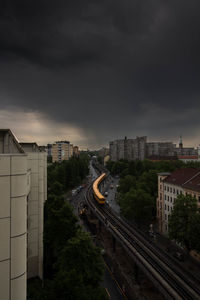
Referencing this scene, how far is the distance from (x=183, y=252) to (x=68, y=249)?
25.5 meters

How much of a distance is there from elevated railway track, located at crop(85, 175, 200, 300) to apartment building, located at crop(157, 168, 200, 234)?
322 inches

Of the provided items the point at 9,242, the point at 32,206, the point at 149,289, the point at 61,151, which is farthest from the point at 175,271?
the point at 61,151

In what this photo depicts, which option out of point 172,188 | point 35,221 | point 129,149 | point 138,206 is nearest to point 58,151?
point 129,149

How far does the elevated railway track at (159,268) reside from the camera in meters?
20.9

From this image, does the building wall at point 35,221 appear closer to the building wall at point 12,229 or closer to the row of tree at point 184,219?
the building wall at point 12,229

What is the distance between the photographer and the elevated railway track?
20.9 m

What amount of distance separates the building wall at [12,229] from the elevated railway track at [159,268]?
63.8 ft

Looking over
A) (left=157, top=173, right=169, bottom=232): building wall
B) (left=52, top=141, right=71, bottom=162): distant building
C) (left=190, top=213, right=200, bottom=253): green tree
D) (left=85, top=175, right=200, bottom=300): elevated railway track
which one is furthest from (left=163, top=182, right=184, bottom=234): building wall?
(left=52, top=141, right=71, bottom=162): distant building

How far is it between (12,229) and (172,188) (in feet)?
122

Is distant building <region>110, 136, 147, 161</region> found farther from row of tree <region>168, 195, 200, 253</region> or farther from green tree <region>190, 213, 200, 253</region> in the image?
green tree <region>190, 213, 200, 253</region>

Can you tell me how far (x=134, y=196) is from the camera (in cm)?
4228

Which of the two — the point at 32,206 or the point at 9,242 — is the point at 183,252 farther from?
the point at 9,242

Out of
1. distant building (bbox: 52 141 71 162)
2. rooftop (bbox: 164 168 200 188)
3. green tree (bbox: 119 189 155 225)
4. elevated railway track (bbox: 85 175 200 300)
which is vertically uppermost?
distant building (bbox: 52 141 71 162)

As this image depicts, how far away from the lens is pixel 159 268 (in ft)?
82.7
